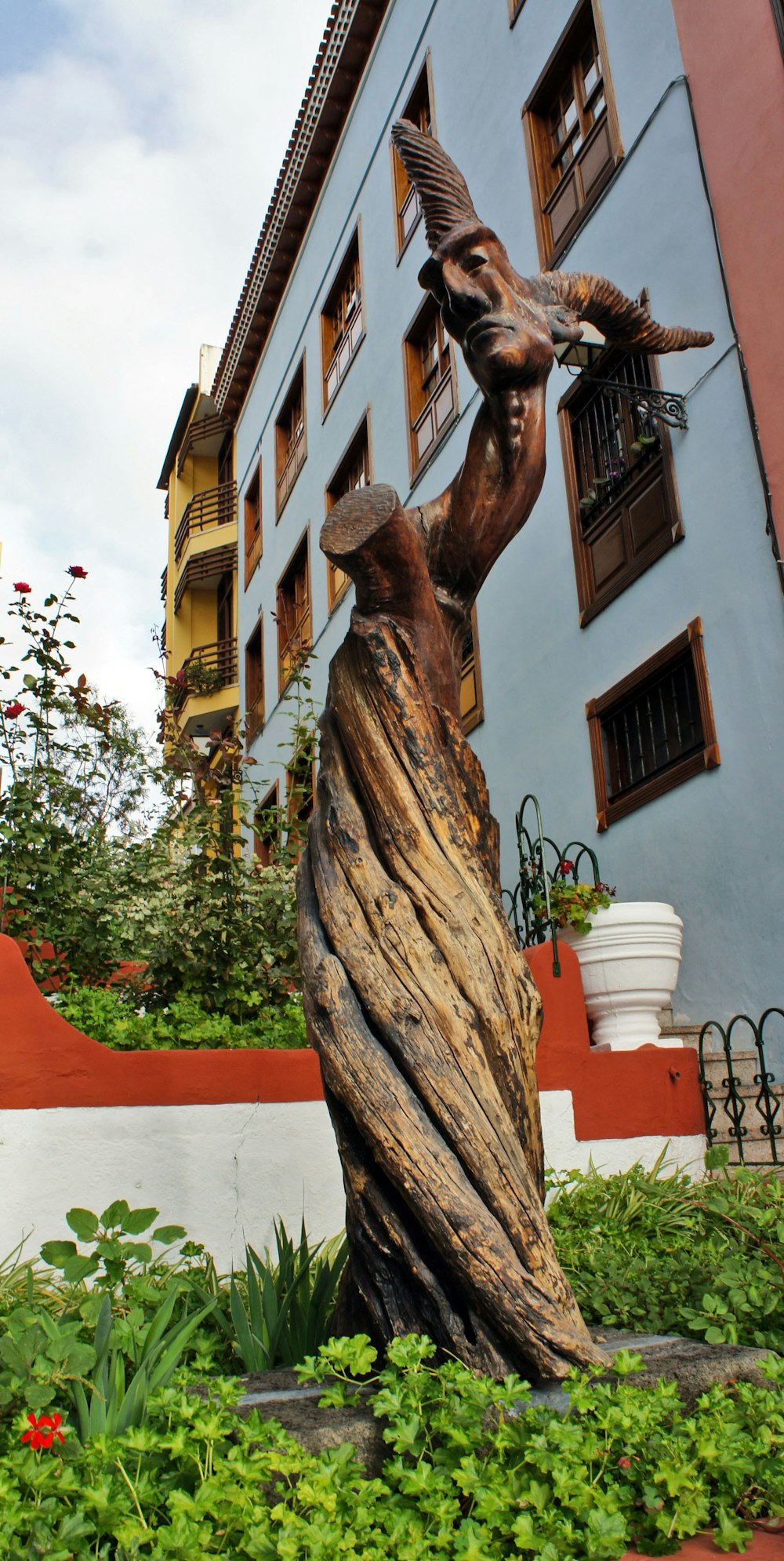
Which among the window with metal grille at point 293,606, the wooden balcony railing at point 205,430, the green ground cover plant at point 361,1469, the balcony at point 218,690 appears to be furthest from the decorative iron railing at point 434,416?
the wooden balcony railing at point 205,430

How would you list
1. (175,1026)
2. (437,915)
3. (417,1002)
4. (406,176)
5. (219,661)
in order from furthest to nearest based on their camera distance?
(219,661), (406,176), (175,1026), (437,915), (417,1002)

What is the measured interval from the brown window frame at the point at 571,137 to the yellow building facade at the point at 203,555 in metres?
11.4

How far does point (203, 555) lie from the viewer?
23609 mm

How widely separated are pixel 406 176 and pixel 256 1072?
12212 mm

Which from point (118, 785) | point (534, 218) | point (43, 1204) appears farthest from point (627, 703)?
point (118, 785)

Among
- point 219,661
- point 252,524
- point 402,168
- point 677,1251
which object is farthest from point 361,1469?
point 252,524

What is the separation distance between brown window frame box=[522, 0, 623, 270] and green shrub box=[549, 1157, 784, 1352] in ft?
26.5

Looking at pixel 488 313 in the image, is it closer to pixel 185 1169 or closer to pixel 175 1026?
pixel 185 1169

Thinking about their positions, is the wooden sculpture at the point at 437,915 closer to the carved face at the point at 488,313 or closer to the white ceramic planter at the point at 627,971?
the carved face at the point at 488,313

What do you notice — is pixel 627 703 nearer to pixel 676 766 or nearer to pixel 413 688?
pixel 676 766

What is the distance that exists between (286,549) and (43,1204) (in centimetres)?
1560

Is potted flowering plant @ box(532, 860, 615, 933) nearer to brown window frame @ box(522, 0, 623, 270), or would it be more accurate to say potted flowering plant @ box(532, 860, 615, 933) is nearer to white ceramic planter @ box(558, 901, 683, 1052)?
white ceramic planter @ box(558, 901, 683, 1052)

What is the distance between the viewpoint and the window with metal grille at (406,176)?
525 inches

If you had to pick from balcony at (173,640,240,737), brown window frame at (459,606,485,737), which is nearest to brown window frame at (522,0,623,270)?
brown window frame at (459,606,485,737)
